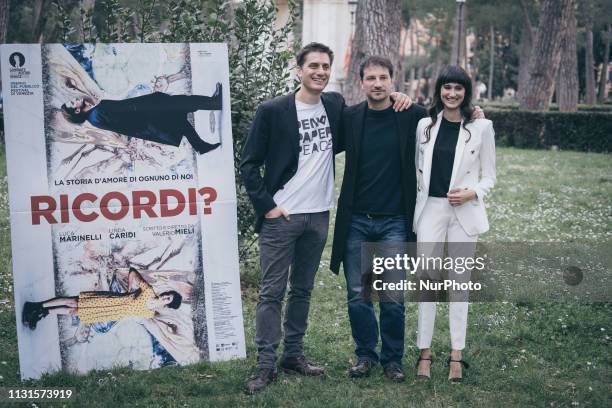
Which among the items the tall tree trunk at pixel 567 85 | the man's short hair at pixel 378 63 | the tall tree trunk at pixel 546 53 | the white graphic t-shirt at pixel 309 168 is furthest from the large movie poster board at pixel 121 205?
the tall tree trunk at pixel 567 85

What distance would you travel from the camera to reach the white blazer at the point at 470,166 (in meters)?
4.55

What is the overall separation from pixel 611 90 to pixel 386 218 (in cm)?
7235

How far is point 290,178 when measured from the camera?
457 centimetres

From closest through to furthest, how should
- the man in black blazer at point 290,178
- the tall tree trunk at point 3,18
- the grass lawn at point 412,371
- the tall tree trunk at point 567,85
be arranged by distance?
the grass lawn at point 412,371 < the man in black blazer at point 290,178 < the tall tree trunk at point 3,18 < the tall tree trunk at point 567,85

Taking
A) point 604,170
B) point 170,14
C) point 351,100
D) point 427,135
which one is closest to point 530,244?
point 427,135

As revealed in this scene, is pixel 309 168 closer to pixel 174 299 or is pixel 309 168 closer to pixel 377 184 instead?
pixel 377 184

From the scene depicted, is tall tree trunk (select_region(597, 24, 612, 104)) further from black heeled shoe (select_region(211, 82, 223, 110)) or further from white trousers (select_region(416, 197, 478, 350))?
black heeled shoe (select_region(211, 82, 223, 110))

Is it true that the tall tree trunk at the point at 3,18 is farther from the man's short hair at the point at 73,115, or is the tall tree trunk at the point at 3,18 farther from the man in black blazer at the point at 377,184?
the man in black blazer at the point at 377,184

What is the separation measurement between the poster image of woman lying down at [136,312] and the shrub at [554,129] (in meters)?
18.2

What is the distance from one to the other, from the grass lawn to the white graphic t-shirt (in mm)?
1216

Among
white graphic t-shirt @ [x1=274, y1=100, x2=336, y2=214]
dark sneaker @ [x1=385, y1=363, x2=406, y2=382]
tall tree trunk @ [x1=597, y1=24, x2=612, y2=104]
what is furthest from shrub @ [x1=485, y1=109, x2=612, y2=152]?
tall tree trunk @ [x1=597, y1=24, x2=612, y2=104]

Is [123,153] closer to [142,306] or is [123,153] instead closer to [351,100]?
[142,306]

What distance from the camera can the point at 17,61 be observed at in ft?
14.8

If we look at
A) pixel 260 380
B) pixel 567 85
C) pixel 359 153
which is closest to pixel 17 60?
pixel 359 153
